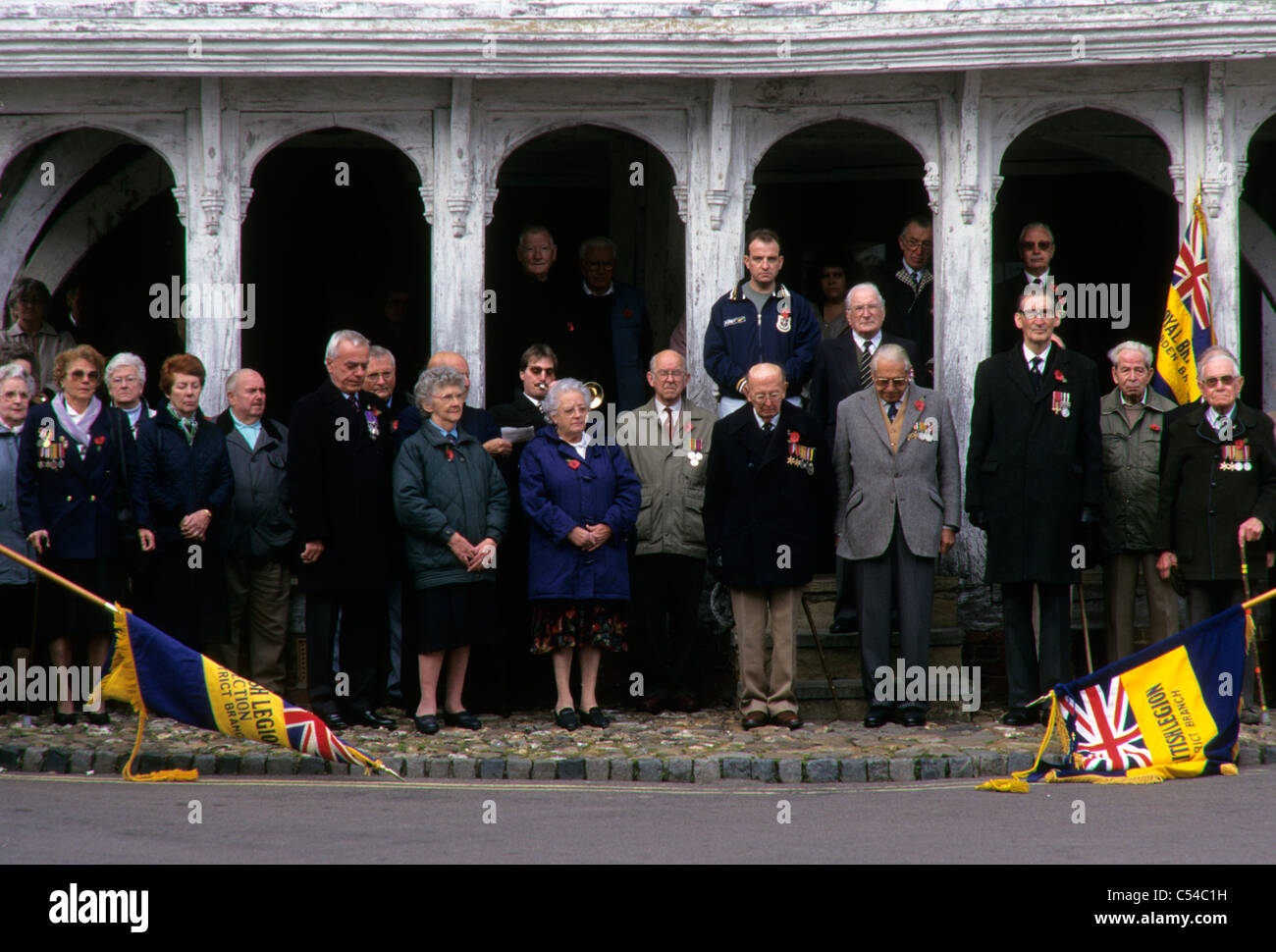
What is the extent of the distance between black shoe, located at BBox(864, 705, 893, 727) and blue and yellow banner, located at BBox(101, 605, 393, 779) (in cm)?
316

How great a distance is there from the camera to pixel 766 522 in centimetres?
1171

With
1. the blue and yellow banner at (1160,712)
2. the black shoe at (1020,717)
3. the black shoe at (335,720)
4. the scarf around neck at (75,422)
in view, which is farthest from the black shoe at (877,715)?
the scarf around neck at (75,422)

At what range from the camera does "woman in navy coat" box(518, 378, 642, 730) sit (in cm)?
1174

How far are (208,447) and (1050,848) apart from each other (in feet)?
20.8

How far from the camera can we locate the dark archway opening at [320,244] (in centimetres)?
1786

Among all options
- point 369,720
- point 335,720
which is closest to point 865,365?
point 369,720

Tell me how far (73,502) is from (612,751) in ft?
12.5

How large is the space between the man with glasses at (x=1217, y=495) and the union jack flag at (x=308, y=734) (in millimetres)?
5461

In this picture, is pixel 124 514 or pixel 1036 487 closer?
pixel 1036 487

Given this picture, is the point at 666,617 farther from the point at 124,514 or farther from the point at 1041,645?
the point at 124,514

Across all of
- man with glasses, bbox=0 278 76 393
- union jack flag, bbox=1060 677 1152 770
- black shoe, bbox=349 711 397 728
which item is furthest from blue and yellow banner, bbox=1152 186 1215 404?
man with glasses, bbox=0 278 76 393

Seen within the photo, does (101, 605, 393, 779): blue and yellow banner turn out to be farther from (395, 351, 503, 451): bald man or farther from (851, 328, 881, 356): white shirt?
(851, 328, 881, 356): white shirt

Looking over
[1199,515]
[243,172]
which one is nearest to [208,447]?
[243,172]

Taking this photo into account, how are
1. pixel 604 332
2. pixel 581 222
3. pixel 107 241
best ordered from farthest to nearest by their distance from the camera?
pixel 581 222 < pixel 107 241 < pixel 604 332
